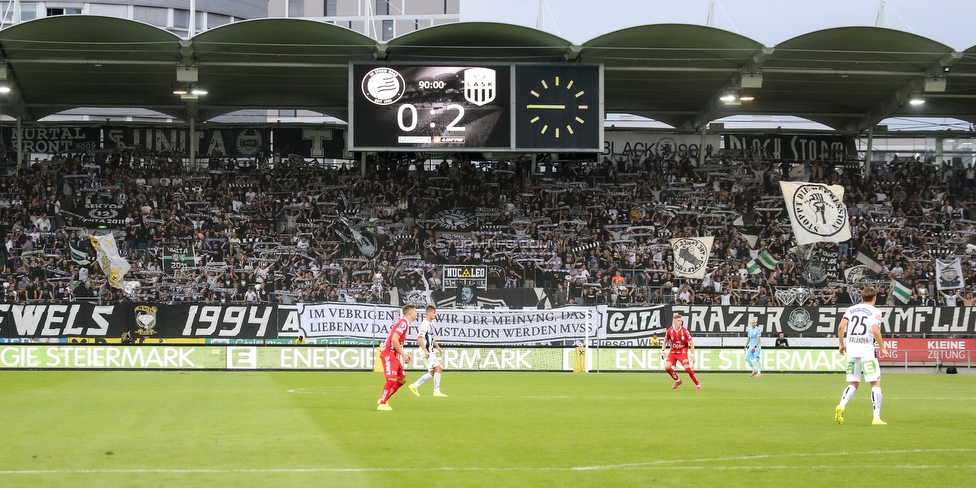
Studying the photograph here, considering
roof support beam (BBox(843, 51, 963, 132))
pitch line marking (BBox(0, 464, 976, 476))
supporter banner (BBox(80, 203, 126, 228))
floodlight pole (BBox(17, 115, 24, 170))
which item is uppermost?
roof support beam (BBox(843, 51, 963, 132))

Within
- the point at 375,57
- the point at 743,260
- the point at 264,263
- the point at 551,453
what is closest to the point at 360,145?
the point at 375,57

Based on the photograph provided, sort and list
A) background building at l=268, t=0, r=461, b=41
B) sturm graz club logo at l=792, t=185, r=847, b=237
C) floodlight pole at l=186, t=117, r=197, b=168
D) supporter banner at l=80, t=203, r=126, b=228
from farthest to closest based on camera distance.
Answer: background building at l=268, t=0, r=461, b=41 → floodlight pole at l=186, t=117, r=197, b=168 → supporter banner at l=80, t=203, r=126, b=228 → sturm graz club logo at l=792, t=185, r=847, b=237

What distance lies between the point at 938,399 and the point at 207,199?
105 ft

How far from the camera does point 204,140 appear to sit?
159ft

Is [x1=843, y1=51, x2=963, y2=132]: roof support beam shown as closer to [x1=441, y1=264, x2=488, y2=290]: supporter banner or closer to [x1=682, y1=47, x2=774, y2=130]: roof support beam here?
[x1=682, y1=47, x2=774, y2=130]: roof support beam

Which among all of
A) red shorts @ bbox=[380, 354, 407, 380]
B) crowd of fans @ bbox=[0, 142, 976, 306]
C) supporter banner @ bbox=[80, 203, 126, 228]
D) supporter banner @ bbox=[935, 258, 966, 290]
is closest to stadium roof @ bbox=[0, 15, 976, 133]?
crowd of fans @ bbox=[0, 142, 976, 306]

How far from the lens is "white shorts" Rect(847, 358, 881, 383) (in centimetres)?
1519

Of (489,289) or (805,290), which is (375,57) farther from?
(805,290)

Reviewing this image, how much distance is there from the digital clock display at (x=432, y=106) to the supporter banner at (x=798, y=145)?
16611mm

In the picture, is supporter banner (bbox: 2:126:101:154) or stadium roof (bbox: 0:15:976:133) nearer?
stadium roof (bbox: 0:15:976:133)

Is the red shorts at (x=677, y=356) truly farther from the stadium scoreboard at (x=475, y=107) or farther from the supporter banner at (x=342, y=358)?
the stadium scoreboard at (x=475, y=107)

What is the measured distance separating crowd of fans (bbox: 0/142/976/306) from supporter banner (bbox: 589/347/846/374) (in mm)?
3994

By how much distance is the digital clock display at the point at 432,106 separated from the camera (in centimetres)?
3834

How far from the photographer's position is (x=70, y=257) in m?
41.3
